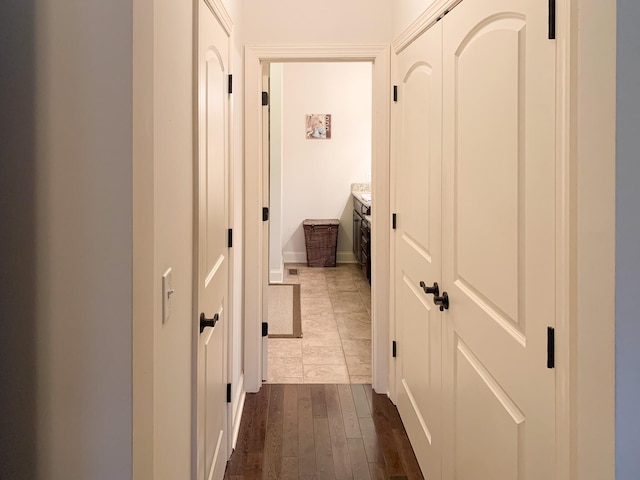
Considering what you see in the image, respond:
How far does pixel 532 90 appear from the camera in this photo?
3.98 ft

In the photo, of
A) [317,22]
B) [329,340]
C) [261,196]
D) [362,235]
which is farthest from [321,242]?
[317,22]

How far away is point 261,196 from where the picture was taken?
3094mm

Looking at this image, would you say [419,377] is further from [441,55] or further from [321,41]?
[321,41]

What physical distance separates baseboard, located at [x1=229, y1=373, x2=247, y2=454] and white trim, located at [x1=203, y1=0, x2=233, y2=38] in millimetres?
1724

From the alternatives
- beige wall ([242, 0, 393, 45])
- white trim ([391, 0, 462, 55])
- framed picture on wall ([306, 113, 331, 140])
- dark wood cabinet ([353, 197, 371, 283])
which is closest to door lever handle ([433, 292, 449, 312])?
white trim ([391, 0, 462, 55])

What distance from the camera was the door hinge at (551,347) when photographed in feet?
3.67

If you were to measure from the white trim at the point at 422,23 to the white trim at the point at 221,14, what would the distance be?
0.82 metres

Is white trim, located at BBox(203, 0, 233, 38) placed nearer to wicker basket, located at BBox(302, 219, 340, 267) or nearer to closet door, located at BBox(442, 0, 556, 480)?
closet door, located at BBox(442, 0, 556, 480)

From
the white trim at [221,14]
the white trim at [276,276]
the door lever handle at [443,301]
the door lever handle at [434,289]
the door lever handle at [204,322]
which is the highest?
the white trim at [221,14]

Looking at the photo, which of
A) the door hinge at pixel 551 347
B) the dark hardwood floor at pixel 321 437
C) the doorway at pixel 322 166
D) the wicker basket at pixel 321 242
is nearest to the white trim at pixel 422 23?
the door hinge at pixel 551 347

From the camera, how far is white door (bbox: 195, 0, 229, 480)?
1705 millimetres

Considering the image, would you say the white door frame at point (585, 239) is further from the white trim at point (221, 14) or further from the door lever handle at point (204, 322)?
the white trim at point (221, 14)

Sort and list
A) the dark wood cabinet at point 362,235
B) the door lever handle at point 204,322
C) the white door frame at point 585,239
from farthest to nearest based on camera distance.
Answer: the dark wood cabinet at point 362,235, the door lever handle at point 204,322, the white door frame at point 585,239

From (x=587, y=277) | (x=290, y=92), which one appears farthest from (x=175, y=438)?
(x=290, y=92)
